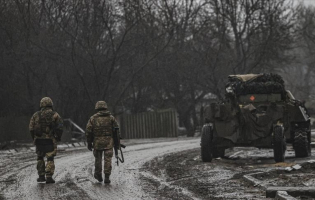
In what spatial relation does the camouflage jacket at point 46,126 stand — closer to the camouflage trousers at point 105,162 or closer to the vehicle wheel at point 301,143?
the camouflage trousers at point 105,162

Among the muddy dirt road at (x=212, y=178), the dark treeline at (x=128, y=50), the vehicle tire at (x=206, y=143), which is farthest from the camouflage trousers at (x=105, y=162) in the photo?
the dark treeline at (x=128, y=50)

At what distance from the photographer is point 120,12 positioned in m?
32.5

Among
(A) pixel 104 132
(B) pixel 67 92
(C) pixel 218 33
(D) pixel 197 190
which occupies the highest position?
(C) pixel 218 33

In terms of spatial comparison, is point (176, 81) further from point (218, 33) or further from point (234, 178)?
point (234, 178)

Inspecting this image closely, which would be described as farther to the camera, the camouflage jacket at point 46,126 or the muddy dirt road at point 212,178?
the camouflage jacket at point 46,126

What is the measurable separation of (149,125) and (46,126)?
23.6 m

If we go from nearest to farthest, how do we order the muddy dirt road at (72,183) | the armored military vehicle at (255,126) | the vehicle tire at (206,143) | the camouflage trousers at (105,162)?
the muddy dirt road at (72,183) → the camouflage trousers at (105,162) → the armored military vehicle at (255,126) → the vehicle tire at (206,143)

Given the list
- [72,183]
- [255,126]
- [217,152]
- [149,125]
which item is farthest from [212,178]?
[149,125]

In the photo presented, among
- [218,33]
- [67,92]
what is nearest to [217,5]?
[218,33]

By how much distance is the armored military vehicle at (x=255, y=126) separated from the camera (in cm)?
1541

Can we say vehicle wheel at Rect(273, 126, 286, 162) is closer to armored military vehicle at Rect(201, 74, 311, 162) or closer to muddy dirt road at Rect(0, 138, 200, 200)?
→ armored military vehicle at Rect(201, 74, 311, 162)

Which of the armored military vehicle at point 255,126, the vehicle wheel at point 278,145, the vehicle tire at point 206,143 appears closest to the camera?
the vehicle wheel at point 278,145

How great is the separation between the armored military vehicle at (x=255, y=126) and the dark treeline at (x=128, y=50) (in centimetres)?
1488

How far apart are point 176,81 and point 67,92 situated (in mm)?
7193
